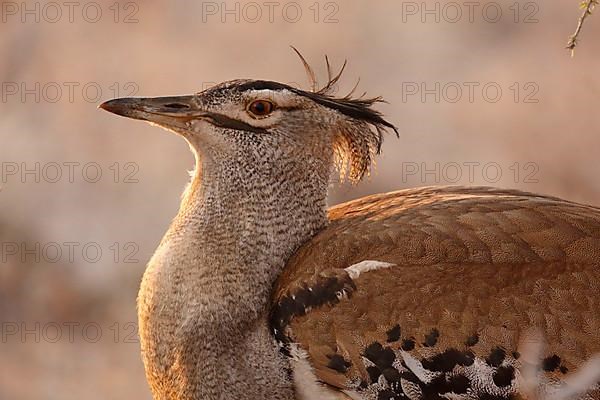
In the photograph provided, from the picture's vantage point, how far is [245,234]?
3.79m

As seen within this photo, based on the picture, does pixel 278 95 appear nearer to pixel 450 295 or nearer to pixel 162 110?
pixel 162 110

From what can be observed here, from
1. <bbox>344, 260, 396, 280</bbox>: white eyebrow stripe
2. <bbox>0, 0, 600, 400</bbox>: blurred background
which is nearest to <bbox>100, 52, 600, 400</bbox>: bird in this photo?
<bbox>344, 260, 396, 280</bbox>: white eyebrow stripe

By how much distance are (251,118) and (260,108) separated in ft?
0.15

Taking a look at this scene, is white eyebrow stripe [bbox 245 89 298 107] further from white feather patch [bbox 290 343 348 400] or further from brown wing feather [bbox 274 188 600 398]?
white feather patch [bbox 290 343 348 400]

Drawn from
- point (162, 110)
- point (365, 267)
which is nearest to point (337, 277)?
point (365, 267)

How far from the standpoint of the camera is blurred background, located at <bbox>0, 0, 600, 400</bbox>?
23.9 feet

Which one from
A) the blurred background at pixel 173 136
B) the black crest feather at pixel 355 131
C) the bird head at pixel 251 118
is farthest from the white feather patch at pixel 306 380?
the blurred background at pixel 173 136

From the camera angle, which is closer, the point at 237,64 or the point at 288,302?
the point at 288,302

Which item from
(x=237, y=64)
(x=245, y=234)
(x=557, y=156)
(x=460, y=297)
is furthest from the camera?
(x=237, y=64)

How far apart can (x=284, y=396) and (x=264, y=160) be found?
758 mm

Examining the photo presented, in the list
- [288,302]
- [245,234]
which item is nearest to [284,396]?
[288,302]

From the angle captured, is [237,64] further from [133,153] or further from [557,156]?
[557,156]

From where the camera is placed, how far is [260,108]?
12.6 ft

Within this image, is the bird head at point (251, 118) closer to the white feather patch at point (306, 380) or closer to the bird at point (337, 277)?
the bird at point (337, 277)
